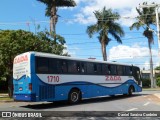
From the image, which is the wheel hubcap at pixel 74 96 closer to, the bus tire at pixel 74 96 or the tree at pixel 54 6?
the bus tire at pixel 74 96

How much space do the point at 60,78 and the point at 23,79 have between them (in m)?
2.45

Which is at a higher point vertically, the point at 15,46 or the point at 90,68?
the point at 15,46

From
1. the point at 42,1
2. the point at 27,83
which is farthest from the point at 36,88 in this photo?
the point at 42,1

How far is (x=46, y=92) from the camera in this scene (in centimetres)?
1994

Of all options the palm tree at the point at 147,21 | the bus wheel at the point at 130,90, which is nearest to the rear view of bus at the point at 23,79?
the bus wheel at the point at 130,90

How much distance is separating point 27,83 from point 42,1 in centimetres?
3236

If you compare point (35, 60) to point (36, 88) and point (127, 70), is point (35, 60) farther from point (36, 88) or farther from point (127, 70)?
point (127, 70)

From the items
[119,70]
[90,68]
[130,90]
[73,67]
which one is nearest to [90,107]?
[73,67]

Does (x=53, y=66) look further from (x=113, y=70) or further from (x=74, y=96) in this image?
(x=113, y=70)

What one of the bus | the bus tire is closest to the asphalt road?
the bus tire

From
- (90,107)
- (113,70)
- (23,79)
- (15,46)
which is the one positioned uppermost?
(15,46)

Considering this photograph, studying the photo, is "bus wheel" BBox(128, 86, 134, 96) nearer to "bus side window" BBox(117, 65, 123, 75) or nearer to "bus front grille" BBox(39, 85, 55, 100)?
"bus side window" BBox(117, 65, 123, 75)

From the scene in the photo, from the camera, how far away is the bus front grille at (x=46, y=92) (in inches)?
770

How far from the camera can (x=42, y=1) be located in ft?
164
